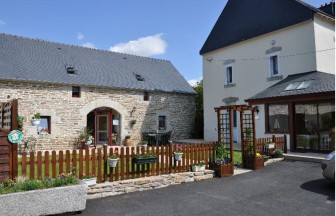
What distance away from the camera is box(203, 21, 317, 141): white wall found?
14078 millimetres

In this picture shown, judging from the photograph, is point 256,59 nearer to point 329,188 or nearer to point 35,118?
point 329,188

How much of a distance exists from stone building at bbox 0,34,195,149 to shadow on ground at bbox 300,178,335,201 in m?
11.6

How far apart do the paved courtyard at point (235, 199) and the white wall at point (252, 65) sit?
7.65 m

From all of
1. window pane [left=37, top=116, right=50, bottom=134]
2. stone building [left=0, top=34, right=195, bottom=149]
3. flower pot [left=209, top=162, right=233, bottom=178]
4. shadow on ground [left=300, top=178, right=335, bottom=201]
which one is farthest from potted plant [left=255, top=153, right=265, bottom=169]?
window pane [left=37, top=116, right=50, bottom=134]

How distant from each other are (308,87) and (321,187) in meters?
6.33

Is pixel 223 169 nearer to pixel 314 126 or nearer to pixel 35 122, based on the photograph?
pixel 314 126

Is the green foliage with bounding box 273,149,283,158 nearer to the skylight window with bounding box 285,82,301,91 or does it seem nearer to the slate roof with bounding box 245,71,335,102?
the slate roof with bounding box 245,71,335,102

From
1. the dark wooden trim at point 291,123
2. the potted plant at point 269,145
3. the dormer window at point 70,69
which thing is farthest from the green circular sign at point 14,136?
the dormer window at point 70,69

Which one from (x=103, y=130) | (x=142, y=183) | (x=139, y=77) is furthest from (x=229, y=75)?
(x=142, y=183)

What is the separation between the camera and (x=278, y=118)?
13.6 meters

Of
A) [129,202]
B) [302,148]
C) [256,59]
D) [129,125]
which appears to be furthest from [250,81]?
[129,202]

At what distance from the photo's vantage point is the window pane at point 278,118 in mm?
13214

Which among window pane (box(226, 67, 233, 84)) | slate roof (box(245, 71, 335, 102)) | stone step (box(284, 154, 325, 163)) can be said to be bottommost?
stone step (box(284, 154, 325, 163))

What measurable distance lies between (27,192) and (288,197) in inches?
205
